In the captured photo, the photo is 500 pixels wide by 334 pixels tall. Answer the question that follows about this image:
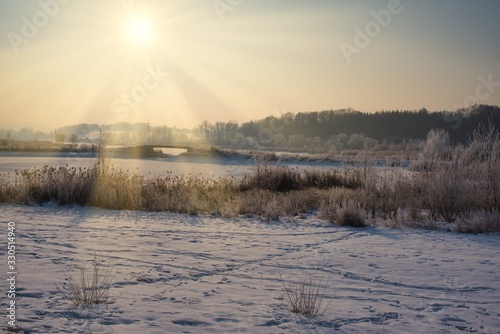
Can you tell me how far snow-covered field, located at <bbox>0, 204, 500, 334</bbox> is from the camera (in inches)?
173

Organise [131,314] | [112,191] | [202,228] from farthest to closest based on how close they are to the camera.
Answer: [112,191] < [202,228] < [131,314]

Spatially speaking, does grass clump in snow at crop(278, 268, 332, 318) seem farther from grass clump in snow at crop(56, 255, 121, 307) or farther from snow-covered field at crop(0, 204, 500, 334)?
grass clump in snow at crop(56, 255, 121, 307)

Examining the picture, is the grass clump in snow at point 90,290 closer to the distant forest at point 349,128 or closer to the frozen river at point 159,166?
the frozen river at point 159,166

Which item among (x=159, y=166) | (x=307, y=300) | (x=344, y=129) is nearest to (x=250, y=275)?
(x=307, y=300)

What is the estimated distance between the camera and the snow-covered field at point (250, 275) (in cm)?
440

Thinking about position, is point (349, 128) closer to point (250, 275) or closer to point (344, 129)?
point (344, 129)

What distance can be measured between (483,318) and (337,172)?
47.5 feet

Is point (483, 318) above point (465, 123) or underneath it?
underneath

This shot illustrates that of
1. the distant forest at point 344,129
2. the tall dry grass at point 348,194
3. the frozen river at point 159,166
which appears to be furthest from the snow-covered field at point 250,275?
the distant forest at point 344,129

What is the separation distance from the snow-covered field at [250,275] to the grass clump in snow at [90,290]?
11cm

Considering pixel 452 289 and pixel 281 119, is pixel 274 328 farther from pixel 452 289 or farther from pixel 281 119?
pixel 281 119

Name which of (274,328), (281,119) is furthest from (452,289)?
(281,119)

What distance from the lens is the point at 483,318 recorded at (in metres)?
4.63

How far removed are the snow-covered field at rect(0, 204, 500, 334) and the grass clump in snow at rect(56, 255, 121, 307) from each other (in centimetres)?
11
